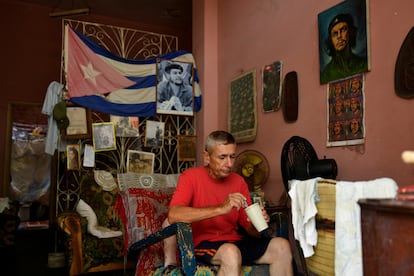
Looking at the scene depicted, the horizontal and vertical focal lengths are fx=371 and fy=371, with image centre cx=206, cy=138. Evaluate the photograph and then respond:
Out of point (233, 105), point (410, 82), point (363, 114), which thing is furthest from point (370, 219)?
point (233, 105)

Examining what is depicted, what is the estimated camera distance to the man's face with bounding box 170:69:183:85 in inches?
181

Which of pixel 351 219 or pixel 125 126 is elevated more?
pixel 125 126

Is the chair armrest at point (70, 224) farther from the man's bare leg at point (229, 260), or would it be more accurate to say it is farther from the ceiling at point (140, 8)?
the ceiling at point (140, 8)

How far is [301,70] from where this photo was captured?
314cm

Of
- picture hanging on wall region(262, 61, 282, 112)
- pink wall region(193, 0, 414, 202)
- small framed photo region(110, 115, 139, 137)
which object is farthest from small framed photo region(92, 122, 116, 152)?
picture hanging on wall region(262, 61, 282, 112)

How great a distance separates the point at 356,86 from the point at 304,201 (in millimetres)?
1191

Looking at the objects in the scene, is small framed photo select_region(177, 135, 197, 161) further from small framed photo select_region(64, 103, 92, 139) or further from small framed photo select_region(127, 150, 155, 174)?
small framed photo select_region(64, 103, 92, 139)

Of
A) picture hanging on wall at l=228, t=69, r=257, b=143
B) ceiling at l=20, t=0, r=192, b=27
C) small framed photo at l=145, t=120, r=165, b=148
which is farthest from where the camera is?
ceiling at l=20, t=0, r=192, b=27

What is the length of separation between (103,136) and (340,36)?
112 inches

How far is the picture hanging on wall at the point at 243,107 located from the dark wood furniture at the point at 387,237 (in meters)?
2.63

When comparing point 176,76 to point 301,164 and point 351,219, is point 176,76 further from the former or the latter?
point 351,219

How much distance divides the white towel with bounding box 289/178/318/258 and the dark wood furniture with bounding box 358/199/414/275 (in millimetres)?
552

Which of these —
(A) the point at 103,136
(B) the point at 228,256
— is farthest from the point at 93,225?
(B) the point at 228,256

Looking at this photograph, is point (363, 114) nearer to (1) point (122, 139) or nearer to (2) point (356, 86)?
(2) point (356, 86)
